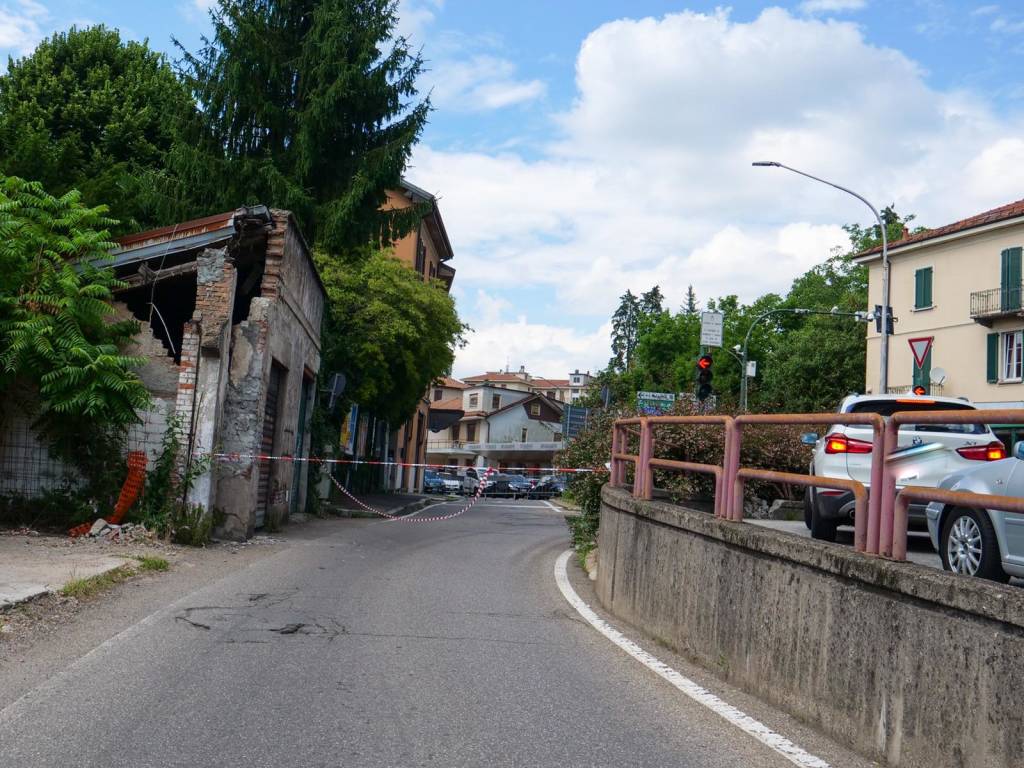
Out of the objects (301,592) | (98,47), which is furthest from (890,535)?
(98,47)

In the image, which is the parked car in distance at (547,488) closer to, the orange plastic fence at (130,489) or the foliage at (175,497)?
the foliage at (175,497)

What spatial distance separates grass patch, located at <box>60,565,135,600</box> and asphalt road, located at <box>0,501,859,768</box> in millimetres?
841

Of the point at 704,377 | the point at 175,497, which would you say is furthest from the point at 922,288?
the point at 175,497

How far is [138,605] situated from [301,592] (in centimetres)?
161

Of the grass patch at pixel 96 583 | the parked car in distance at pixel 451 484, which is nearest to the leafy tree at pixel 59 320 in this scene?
the grass patch at pixel 96 583

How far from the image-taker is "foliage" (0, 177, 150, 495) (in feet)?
41.1

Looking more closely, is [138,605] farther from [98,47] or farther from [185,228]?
[98,47]

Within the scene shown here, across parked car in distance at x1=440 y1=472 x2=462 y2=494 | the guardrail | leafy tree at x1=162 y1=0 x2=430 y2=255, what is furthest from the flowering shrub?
parked car in distance at x1=440 y1=472 x2=462 y2=494

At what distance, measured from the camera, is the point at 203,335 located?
14008 millimetres

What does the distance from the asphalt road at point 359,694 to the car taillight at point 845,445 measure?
9.05 feet

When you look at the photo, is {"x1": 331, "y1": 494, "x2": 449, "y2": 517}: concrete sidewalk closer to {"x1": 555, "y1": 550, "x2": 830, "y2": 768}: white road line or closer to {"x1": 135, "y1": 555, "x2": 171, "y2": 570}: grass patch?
{"x1": 135, "y1": 555, "x2": 171, "y2": 570}: grass patch

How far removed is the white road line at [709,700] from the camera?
4.91 metres

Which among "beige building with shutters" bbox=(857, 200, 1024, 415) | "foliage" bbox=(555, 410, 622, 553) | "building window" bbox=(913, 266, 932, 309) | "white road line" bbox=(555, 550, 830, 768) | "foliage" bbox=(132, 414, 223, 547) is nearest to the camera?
"white road line" bbox=(555, 550, 830, 768)

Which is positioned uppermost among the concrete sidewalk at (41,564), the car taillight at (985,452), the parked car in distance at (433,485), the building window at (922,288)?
the building window at (922,288)
